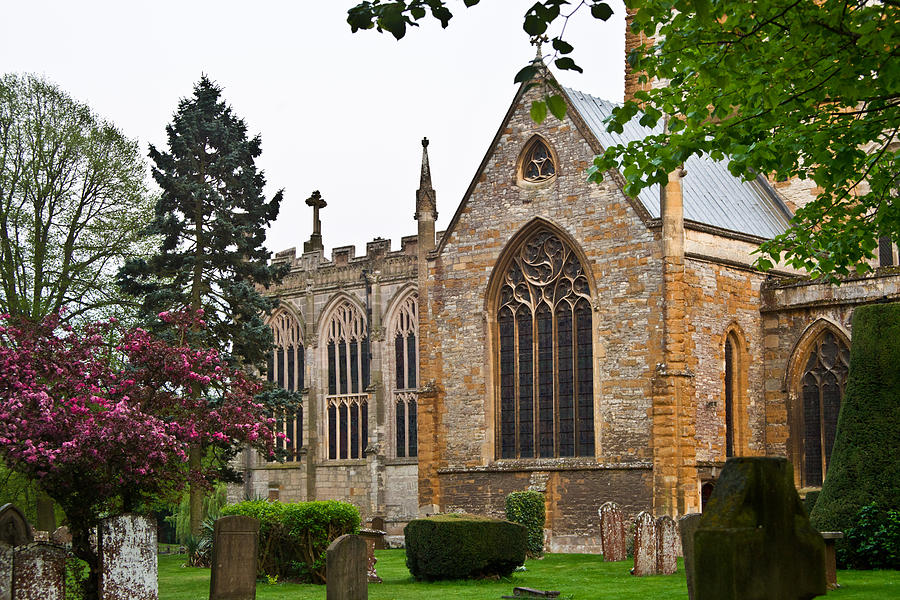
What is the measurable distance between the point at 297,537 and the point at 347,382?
24.0m

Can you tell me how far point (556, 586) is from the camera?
20.0 meters

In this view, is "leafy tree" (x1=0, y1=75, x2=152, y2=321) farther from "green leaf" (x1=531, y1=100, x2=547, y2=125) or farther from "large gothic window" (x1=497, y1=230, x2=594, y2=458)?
"green leaf" (x1=531, y1=100, x2=547, y2=125)

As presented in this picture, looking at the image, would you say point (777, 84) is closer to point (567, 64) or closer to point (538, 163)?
point (567, 64)

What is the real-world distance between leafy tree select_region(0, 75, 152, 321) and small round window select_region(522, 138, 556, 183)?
35.3 feet

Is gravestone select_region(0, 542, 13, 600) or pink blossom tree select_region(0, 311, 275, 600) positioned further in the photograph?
pink blossom tree select_region(0, 311, 275, 600)

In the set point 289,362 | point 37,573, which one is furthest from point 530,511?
point 289,362

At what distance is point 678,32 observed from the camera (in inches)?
563

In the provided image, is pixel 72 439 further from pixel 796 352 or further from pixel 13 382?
pixel 796 352

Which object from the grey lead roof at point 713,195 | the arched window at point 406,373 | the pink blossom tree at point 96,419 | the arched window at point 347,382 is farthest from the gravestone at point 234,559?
the arched window at point 347,382

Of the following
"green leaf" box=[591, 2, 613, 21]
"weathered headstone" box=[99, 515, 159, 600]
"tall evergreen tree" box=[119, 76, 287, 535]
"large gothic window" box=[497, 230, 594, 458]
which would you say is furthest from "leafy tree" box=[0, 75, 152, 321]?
"green leaf" box=[591, 2, 613, 21]

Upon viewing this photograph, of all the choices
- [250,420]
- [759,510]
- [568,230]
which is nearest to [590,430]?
[568,230]

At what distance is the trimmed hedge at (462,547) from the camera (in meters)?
A: 21.3

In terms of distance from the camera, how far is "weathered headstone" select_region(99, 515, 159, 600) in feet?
49.5

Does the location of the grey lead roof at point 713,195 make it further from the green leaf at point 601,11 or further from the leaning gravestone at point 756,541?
the leaning gravestone at point 756,541
